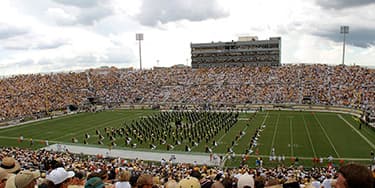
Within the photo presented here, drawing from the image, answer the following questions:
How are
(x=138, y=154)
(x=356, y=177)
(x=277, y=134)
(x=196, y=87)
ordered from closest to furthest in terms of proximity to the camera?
(x=356, y=177)
(x=138, y=154)
(x=277, y=134)
(x=196, y=87)

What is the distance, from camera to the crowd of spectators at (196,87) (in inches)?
1763

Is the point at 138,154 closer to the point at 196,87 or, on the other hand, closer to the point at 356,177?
the point at 356,177

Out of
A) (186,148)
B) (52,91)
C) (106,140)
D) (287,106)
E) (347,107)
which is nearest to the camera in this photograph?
(186,148)

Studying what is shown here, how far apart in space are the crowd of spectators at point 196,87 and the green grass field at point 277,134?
6855 mm

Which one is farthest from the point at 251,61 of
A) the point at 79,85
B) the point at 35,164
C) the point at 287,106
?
the point at 35,164

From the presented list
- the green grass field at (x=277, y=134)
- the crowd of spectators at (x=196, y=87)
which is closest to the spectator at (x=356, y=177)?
the green grass field at (x=277, y=134)

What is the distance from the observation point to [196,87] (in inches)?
2239

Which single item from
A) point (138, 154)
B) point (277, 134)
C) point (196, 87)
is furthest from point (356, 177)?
point (196, 87)

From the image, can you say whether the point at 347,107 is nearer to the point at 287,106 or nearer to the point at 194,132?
the point at 287,106

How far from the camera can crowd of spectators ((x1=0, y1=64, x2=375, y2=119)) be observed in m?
44.8

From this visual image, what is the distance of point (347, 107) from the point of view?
130 feet

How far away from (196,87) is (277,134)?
30280 millimetres

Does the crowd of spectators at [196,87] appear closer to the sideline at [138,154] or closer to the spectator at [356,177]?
the sideline at [138,154]

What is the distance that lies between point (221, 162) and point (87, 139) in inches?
511
